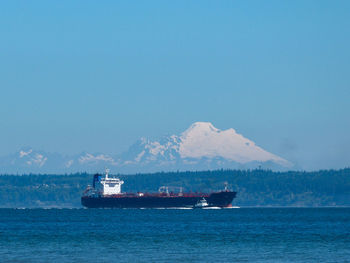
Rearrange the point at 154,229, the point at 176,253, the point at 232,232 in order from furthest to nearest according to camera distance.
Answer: the point at 154,229 < the point at 232,232 < the point at 176,253

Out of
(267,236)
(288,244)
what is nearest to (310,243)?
(288,244)

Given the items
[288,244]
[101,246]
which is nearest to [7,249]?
[101,246]

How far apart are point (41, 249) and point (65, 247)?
125 inches

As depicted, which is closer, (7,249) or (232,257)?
(232,257)

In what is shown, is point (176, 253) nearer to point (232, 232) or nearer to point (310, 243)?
point (310, 243)

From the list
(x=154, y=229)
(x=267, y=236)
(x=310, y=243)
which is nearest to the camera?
(x=310, y=243)

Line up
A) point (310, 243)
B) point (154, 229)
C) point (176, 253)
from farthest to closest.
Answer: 1. point (154, 229)
2. point (310, 243)
3. point (176, 253)

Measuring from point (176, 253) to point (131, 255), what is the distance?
4683 millimetres

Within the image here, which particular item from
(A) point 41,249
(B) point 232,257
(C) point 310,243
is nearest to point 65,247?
(A) point 41,249

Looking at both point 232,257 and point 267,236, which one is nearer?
point 232,257

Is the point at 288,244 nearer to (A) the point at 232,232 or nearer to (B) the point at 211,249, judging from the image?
(B) the point at 211,249

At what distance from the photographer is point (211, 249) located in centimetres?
9081

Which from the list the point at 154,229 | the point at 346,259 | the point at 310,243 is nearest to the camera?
the point at 346,259

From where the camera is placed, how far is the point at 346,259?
262 ft
